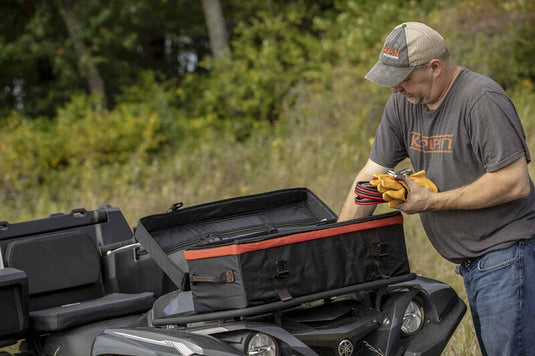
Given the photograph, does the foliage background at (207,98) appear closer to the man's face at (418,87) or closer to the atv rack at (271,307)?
the atv rack at (271,307)

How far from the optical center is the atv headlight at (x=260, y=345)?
120 inches

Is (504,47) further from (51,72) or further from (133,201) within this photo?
(51,72)

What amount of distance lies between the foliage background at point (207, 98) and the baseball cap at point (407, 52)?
110 inches

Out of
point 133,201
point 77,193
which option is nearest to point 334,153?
point 133,201

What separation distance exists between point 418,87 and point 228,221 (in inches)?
49.6

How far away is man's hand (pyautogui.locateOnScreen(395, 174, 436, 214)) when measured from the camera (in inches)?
126

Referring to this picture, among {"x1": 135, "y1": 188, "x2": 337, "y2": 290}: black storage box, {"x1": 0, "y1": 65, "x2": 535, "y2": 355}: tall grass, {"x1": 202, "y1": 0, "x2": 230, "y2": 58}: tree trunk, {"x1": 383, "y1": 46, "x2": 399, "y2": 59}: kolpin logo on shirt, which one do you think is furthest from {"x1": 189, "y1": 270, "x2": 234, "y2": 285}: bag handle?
{"x1": 202, "y1": 0, "x2": 230, "y2": 58}: tree trunk

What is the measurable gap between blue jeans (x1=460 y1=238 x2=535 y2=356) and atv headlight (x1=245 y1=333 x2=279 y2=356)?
3.20 feet

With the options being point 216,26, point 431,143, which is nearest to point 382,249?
point 431,143

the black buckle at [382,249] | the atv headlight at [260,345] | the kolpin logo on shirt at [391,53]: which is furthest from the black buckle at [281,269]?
the kolpin logo on shirt at [391,53]

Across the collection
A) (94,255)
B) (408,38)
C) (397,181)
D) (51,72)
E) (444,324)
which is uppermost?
(51,72)

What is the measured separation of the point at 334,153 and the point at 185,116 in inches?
285

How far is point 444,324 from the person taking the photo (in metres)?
3.52

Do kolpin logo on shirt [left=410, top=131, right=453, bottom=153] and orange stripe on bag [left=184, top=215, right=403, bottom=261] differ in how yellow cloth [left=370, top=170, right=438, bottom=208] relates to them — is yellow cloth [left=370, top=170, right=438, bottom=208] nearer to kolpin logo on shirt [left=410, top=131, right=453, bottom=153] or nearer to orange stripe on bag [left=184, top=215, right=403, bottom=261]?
orange stripe on bag [left=184, top=215, right=403, bottom=261]
